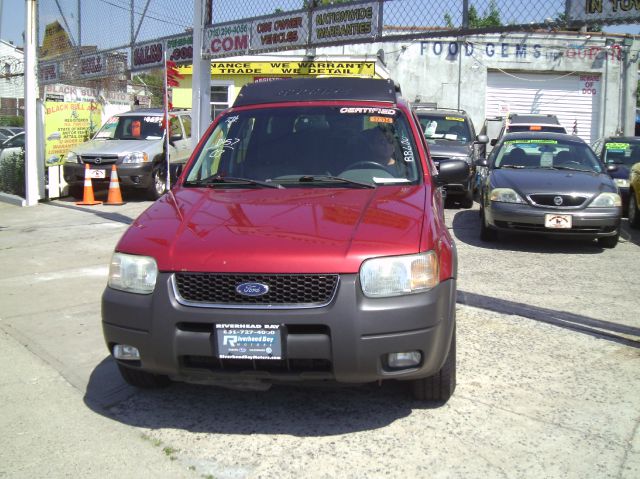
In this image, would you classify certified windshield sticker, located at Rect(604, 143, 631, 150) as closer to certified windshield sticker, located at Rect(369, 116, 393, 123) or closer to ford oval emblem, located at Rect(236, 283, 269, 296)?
certified windshield sticker, located at Rect(369, 116, 393, 123)

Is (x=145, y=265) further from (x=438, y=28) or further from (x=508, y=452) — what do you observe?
(x=438, y=28)

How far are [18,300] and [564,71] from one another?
2527cm

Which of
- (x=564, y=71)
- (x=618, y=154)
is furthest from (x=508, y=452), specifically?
(x=564, y=71)

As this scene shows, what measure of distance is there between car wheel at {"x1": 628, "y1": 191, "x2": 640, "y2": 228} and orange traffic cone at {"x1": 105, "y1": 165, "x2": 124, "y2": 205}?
362 inches

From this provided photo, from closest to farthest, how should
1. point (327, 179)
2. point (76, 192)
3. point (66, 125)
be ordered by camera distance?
point (327, 179) < point (76, 192) < point (66, 125)

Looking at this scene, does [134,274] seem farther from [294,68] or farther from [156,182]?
[294,68]

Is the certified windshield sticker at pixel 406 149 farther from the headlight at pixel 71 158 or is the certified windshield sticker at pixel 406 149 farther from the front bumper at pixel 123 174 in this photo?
the headlight at pixel 71 158

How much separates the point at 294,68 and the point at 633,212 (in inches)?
527

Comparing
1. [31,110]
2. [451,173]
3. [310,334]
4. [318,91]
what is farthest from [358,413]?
[31,110]

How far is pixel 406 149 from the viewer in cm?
449

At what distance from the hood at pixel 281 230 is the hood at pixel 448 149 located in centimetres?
826

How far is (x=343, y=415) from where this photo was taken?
373 centimetres

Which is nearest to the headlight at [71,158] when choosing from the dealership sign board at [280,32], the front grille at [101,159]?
the front grille at [101,159]

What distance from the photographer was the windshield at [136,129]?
14.2 meters
